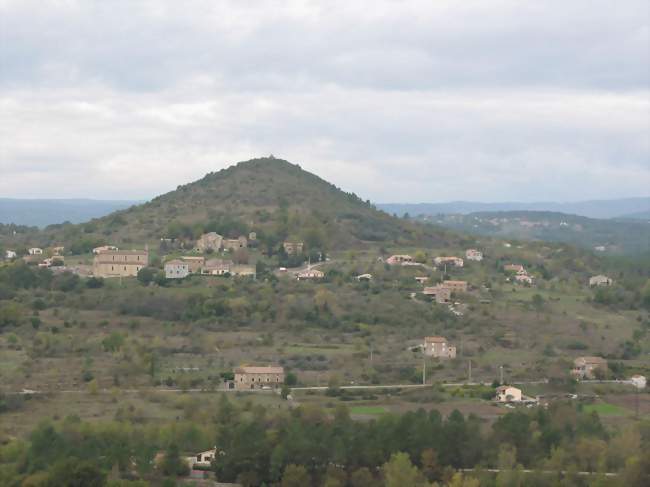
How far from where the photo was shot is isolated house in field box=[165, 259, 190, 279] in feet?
212

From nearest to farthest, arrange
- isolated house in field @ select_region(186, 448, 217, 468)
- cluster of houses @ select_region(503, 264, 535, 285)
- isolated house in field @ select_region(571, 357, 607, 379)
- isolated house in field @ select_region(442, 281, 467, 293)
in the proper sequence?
1. isolated house in field @ select_region(186, 448, 217, 468)
2. isolated house in field @ select_region(571, 357, 607, 379)
3. isolated house in field @ select_region(442, 281, 467, 293)
4. cluster of houses @ select_region(503, 264, 535, 285)

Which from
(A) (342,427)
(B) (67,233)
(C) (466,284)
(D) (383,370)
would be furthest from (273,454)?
(B) (67,233)

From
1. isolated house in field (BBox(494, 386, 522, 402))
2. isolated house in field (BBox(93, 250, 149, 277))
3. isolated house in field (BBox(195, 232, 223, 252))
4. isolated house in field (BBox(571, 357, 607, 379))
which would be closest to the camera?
isolated house in field (BBox(494, 386, 522, 402))

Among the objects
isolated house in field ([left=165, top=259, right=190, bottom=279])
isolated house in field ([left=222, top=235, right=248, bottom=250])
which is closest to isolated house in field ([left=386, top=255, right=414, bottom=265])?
isolated house in field ([left=222, top=235, right=248, bottom=250])

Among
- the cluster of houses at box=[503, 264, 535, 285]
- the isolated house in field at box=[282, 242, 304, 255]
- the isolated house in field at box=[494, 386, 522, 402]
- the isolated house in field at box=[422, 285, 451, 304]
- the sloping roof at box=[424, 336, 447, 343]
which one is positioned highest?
the isolated house in field at box=[282, 242, 304, 255]

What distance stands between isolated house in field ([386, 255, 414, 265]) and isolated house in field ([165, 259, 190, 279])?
42.8 ft

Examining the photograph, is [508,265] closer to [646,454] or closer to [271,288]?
[271,288]

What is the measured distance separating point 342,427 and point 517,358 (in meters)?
18.6

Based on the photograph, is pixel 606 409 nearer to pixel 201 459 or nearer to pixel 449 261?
pixel 201 459

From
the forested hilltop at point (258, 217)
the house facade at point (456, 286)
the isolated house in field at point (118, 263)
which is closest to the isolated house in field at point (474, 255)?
the forested hilltop at point (258, 217)

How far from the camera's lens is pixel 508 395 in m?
42.3

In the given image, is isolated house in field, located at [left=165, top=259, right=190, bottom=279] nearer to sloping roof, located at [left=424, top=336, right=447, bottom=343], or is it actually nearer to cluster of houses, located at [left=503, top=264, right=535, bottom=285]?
sloping roof, located at [left=424, top=336, right=447, bottom=343]

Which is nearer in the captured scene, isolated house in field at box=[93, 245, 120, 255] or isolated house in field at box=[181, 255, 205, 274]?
isolated house in field at box=[181, 255, 205, 274]

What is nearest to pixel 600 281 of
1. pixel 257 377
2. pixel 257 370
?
pixel 257 370
